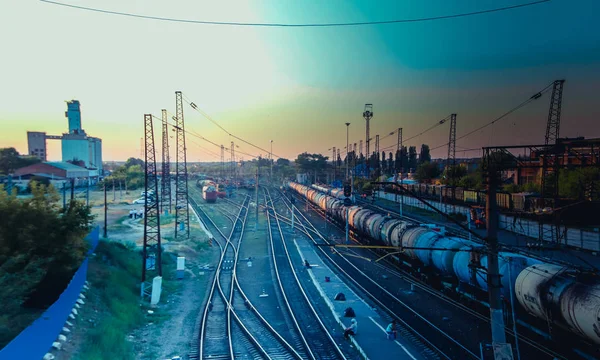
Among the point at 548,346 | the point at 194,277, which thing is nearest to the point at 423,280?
the point at 548,346

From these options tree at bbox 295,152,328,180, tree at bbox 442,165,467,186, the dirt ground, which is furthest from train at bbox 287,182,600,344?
tree at bbox 295,152,328,180

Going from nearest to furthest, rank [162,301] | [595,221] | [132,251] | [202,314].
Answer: [202,314] < [162,301] < [132,251] < [595,221]

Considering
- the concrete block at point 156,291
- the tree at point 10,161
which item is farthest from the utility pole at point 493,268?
the tree at point 10,161

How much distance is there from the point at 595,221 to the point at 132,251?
36.0m

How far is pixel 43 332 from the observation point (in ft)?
36.7

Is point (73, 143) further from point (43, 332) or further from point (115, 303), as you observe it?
point (43, 332)

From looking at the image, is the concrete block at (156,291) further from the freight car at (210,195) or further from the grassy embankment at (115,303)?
the freight car at (210,195)

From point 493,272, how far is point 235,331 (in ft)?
32.8

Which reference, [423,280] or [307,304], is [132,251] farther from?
[423,280]

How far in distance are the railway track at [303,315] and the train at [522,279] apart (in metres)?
4.85

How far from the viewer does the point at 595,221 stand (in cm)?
3130

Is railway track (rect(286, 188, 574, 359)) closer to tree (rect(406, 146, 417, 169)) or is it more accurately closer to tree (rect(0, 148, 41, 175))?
tree (rect(0, 148, 41, 175))

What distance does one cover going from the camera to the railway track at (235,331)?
44.4ft

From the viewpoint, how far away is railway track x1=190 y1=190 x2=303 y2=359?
44.4 ft
